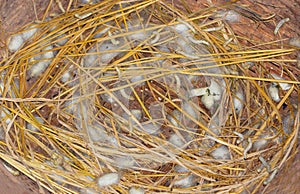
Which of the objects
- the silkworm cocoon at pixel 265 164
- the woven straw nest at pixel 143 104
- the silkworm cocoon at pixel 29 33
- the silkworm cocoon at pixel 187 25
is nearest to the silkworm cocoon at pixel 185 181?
the woven straw nest at pixel 143 104

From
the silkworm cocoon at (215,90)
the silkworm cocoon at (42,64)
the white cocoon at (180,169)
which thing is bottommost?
the white cocoon at (180,169)

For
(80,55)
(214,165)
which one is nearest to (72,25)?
(80,55)

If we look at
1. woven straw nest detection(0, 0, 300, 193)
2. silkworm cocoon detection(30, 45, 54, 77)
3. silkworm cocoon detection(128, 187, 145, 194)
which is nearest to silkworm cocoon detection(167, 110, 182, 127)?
woven straw nest detection(0, 0, 300, 193)

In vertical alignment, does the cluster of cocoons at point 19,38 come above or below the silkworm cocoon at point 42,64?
above

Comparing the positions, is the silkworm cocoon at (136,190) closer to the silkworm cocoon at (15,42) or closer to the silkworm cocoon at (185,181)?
the silkworm cocoon at (185,181)

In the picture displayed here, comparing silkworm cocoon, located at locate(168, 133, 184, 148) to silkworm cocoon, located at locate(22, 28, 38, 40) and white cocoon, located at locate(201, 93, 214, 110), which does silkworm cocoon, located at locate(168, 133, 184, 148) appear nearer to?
white cocoon, located at locate(201, 93, 214, 110)

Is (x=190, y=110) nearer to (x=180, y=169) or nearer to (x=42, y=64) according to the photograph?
(x=180, y=169)

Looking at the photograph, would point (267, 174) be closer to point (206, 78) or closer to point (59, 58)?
point (206, 78)
